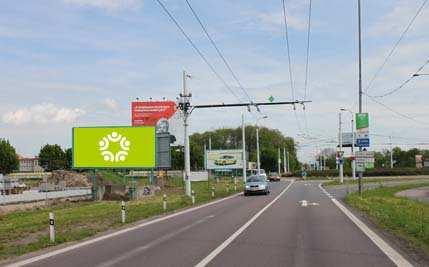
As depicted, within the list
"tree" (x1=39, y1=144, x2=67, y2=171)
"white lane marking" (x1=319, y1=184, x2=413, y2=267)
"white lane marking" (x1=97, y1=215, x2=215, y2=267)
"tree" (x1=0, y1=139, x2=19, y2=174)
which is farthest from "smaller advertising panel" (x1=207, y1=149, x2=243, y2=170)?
"white lane marking" (x1=97, y1=215, x2=215, y2=267)

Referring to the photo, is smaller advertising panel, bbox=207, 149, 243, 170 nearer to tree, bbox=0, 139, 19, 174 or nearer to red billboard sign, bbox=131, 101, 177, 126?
red billboard sign, bbox=131, 101, 177, 126

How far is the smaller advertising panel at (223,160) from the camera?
106 meters

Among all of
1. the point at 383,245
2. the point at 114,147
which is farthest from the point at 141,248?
the point at 114,147

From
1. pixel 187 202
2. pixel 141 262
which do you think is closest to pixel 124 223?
pixel 141 262

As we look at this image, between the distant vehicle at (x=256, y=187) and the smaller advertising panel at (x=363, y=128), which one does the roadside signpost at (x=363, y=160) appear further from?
the distant vehicle at (x=256, y=187)

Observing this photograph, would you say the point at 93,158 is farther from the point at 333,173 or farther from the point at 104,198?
the point at 333,173

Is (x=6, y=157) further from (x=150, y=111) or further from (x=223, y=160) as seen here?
(x=150, y=111)

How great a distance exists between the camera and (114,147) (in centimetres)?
4922

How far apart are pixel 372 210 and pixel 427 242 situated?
12.5 m

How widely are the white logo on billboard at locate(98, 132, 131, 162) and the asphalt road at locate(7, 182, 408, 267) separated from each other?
26.1 m

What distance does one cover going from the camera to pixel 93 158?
161 feet

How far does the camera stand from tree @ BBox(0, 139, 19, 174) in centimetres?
12712

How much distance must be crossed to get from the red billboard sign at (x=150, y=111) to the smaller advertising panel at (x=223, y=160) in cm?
2054

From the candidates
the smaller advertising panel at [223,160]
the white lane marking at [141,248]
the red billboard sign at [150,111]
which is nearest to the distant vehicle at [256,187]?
the white lane marking at [141,248]
